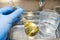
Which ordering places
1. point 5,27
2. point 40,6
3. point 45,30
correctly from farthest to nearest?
point 40,6 < point 45,30 < point 5,27

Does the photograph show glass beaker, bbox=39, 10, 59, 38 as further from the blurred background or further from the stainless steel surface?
the blurred background

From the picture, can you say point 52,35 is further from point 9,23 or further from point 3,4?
point 3,4

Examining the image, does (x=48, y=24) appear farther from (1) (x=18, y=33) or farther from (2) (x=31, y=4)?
(2) (x=31, y=4)

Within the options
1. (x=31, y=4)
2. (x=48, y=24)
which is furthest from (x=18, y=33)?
(x=31, y=4)

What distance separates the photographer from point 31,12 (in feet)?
3.52

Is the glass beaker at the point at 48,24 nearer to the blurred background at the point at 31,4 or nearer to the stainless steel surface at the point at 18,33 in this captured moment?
the stainless steel surface at the point at 18,33

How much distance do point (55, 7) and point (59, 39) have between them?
46 cm

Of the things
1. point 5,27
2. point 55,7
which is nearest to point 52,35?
point 5,27

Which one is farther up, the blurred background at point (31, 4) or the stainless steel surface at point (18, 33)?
the blurred background at point (31, 4)

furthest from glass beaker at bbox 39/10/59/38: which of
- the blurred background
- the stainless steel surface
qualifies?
the blurred background

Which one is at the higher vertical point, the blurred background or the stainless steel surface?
the blurred background

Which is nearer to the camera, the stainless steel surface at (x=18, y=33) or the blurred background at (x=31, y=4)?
the stainless steel surface at (x=18, y=33)

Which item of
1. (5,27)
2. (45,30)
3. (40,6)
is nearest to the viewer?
(5,27)

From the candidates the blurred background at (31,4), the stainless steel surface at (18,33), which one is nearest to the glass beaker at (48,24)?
the stainless steel surface at (18,33)
